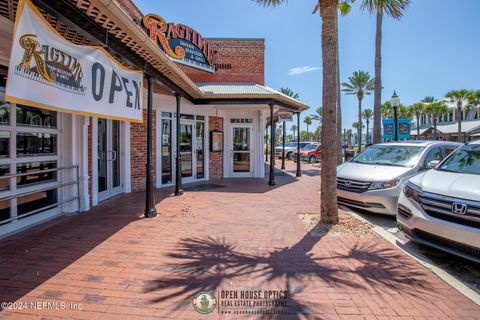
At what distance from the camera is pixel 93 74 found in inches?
155

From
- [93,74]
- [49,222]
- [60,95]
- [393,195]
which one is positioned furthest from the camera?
[393,195]

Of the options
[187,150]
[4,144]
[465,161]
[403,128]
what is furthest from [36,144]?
[403,128]

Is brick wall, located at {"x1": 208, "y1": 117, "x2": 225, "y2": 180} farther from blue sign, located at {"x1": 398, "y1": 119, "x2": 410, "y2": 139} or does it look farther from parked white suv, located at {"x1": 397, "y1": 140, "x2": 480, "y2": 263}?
blue sign, located at {"x1": 398, "y1": 119, "x2": 410, "y2": 139}

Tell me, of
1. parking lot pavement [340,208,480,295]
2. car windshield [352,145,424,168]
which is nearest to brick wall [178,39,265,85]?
car windshield [352,145,424,168]

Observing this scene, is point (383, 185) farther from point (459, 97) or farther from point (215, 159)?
point (459, 97)

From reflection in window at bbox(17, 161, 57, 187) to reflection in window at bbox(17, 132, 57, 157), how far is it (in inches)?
7.6

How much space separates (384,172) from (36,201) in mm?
6813

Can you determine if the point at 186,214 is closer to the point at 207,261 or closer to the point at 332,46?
the point at 207,261

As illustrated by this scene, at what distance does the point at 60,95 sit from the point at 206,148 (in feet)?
24.5

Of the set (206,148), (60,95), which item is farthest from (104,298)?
(206,148)

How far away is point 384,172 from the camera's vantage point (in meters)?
5.91

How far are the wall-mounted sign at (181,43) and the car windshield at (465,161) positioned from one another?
30.4 feet

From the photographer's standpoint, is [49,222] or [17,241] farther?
[49,222]

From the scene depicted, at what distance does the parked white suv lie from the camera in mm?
3180
